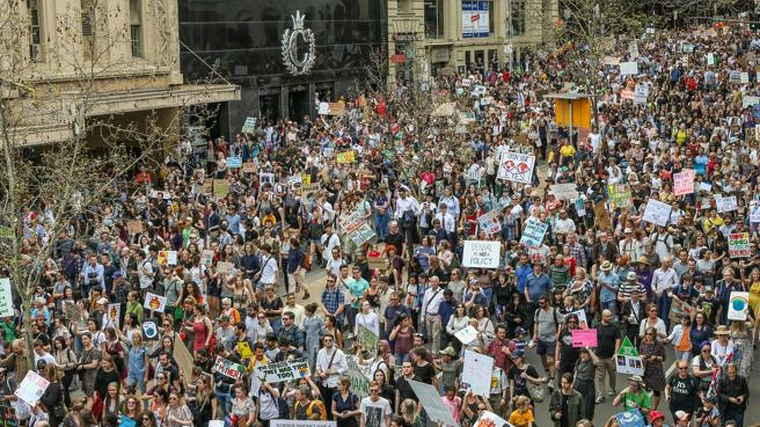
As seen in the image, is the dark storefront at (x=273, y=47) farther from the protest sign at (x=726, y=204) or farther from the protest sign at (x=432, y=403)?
the protest sign at (x=432, y=403)

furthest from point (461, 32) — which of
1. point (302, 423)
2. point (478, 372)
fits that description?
point (302, 423)

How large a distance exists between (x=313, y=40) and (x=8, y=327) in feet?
91.2

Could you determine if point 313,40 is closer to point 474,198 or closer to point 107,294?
point 474,198

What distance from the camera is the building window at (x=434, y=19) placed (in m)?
55.1

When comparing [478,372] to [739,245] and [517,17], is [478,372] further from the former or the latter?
[517,17]

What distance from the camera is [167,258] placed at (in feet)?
67.1

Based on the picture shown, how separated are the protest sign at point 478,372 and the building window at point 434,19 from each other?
Answer: 4192 centimetres

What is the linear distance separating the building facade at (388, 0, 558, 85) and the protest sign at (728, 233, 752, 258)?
2714 centimetres

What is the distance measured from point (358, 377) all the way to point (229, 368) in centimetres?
158

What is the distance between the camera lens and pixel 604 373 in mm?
16016

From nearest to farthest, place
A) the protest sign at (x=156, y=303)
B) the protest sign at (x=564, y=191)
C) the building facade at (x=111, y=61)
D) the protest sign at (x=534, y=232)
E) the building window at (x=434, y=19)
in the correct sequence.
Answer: the protest sign at (x=156, y=303)
the protest sign at (x=534, y=232)
the protest sign at (x=564, y=191)
the building facade at (x=111, y=61)
the building window at (x=434, y=19)

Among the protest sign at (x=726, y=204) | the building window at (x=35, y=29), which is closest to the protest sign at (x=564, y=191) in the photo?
the protest sign at (x=726, y=204)

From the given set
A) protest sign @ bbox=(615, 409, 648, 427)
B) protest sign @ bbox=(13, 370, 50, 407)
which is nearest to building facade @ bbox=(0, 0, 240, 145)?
protest sign @ bbox=(13, 370, 50, 407)

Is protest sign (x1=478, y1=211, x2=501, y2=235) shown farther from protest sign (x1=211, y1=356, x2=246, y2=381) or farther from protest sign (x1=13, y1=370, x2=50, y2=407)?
protest sign (x1=13, y1=370, x2=50, y2=407)
